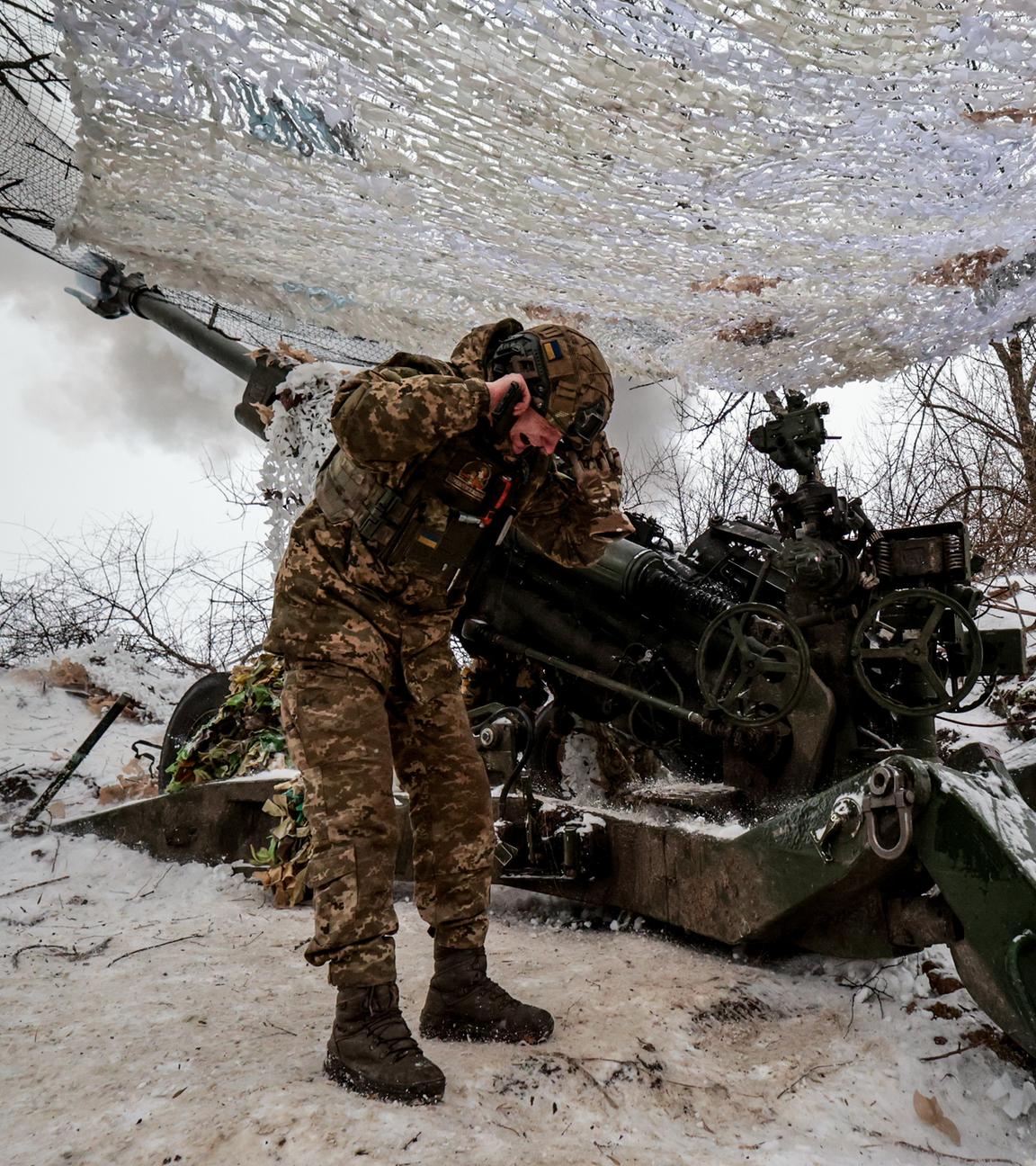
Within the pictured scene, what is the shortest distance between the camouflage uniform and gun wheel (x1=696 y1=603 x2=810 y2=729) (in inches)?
34.0

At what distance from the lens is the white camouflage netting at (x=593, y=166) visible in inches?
79.7

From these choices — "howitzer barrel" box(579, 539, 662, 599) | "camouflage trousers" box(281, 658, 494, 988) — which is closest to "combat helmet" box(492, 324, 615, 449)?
"camouflage trousers" box(281, 658, 494, 988)

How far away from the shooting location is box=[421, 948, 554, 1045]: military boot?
209 centimetres

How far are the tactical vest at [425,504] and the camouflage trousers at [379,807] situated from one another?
277 millimetres

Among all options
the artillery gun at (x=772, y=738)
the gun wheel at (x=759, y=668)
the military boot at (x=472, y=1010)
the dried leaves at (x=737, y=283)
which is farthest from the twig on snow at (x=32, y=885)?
the dried leaves at (x=737, y=283)

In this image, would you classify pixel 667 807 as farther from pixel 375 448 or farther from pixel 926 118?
pixel 926 118

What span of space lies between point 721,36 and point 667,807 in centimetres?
219

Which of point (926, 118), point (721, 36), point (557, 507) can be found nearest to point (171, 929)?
point (557, 507)

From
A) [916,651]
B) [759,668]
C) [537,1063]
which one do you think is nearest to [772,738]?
[759,668]

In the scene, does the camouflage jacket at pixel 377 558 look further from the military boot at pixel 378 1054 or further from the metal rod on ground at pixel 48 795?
the metal rod on ground at pixel 48 795

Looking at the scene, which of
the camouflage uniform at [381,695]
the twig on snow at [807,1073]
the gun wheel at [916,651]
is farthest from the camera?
the gun wheel at [916,651]

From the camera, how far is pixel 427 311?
12.0 feet

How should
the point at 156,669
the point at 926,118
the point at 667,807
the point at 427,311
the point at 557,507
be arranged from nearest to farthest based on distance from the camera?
the point at 926,118, the point at 557,507, the point at 667,807, the point at 427,311, the point at 156,669

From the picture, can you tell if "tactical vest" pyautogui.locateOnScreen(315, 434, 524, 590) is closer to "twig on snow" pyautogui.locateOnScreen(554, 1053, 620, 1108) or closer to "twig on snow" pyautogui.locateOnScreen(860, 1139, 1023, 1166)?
"twig on snow" pyautogui.locateOnScreen(554, 1053, 620, 1108)
